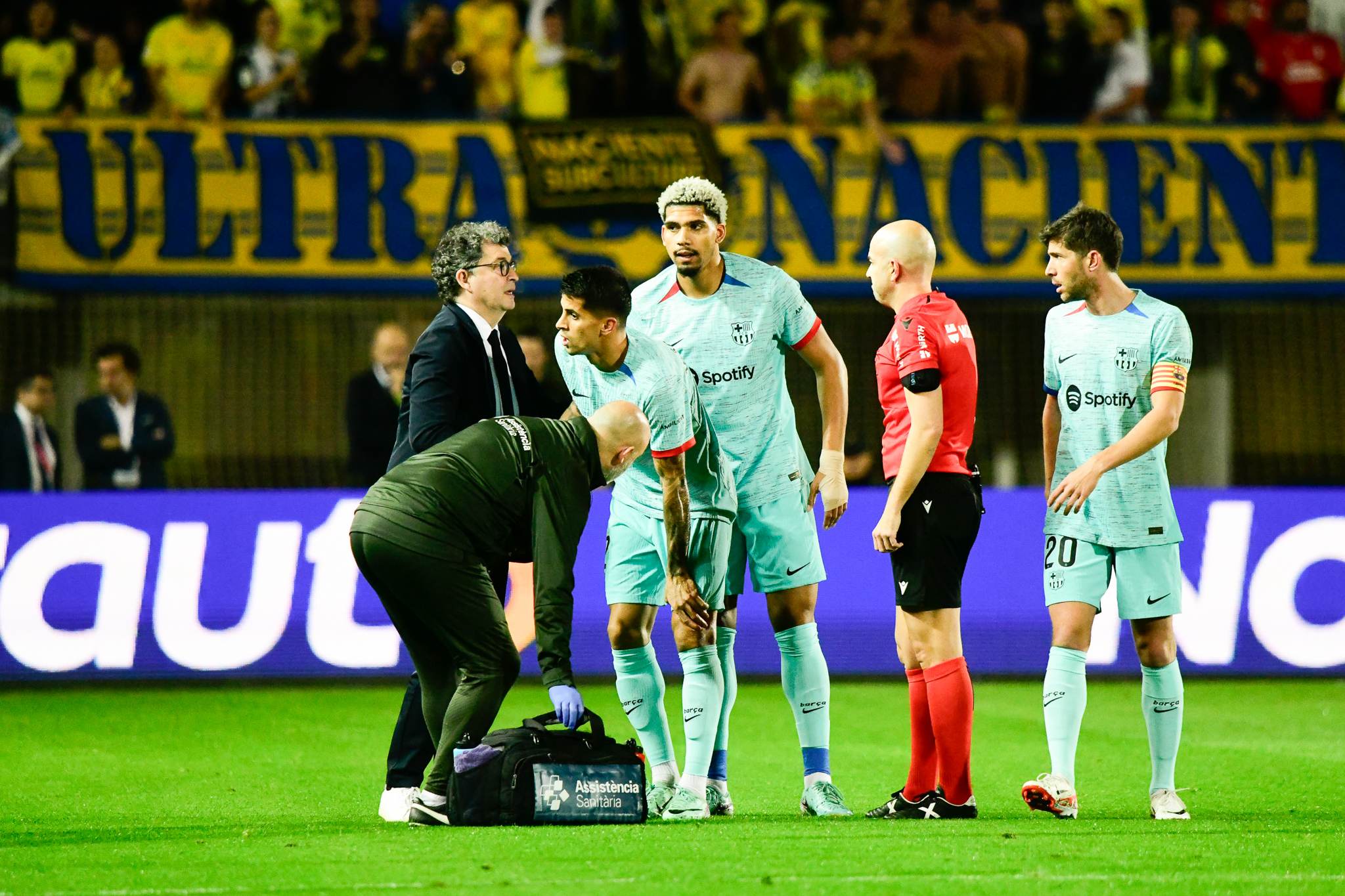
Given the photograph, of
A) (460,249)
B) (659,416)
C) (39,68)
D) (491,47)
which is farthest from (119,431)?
(659,416)

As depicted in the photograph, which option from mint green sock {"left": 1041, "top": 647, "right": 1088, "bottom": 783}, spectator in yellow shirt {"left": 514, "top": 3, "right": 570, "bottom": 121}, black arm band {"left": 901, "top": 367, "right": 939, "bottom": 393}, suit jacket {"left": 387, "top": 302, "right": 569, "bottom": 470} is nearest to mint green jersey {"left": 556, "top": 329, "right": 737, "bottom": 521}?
suit jacket {"left": 387, "top": 302, "right": 569, "bottom": 470}

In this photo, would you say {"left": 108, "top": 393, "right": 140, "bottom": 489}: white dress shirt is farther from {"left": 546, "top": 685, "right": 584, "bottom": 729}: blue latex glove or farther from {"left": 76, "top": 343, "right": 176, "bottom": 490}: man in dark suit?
{"left": 546, "top": 685, "right": 584, "bottom": 729}: blue latex glove

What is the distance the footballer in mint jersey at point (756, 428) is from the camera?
623 centimetres

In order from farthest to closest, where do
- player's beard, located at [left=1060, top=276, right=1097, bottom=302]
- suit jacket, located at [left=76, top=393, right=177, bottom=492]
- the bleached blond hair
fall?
suit jacket, located at [left=76, top=393, right=177, bottom=492] → the bleached blond hair → player's beard, located at [left=1060, top=276, right=1097, bottom=302]

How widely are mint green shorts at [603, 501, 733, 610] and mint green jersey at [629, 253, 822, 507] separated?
0.98 feet

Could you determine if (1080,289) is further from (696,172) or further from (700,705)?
(696,172)

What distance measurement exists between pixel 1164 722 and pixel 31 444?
337 inches

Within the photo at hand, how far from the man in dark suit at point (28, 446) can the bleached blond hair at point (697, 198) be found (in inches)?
281

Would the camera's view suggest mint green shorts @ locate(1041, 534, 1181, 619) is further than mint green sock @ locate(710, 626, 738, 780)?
No

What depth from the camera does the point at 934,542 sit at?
5.88m

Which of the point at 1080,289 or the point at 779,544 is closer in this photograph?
the point at 1080,289

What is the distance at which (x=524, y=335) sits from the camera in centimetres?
1038

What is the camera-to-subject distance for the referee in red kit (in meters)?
5.83

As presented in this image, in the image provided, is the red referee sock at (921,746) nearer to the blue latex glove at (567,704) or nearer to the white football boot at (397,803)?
the blue latex glove at (567,704)
